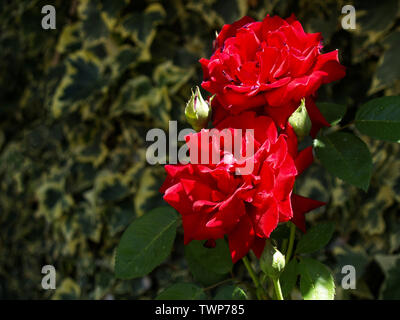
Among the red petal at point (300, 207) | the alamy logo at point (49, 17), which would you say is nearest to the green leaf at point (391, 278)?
the red petal at point (300, 207)

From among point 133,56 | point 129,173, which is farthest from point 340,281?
point 133,56

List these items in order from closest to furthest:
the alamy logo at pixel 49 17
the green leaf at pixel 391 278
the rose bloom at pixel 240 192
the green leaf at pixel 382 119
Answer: the rose bloom at pixel 240 192
the green leaf at pixel 382 119
the green leaf at pixel 391 278
the alamy logo at pixel 49 17

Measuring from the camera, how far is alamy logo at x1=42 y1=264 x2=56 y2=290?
129 cm

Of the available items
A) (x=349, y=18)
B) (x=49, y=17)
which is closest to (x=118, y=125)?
(x=49, y=17)

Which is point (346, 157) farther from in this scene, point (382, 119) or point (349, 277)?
point (349, 277)

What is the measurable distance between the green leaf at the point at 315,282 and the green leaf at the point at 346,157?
0.11m

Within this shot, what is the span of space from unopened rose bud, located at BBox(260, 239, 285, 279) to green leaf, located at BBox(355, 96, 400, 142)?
21cm

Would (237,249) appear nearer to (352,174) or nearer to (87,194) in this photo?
(352,174)

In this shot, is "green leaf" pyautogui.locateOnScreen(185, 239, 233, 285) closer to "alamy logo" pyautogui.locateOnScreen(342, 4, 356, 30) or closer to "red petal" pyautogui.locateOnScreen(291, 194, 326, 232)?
"red petal" pyautogui.locateOnScreen(291, 194, 326, 232)

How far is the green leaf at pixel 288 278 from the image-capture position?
58 centimetres

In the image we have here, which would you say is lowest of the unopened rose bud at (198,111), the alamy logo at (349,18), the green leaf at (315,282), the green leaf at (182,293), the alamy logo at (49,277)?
the alamy logo at (49,277)

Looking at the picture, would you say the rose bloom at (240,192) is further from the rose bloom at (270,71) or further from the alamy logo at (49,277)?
the alamy logo at (49,277)

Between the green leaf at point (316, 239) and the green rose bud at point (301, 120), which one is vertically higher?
the green rose bud at point (301, 120)
